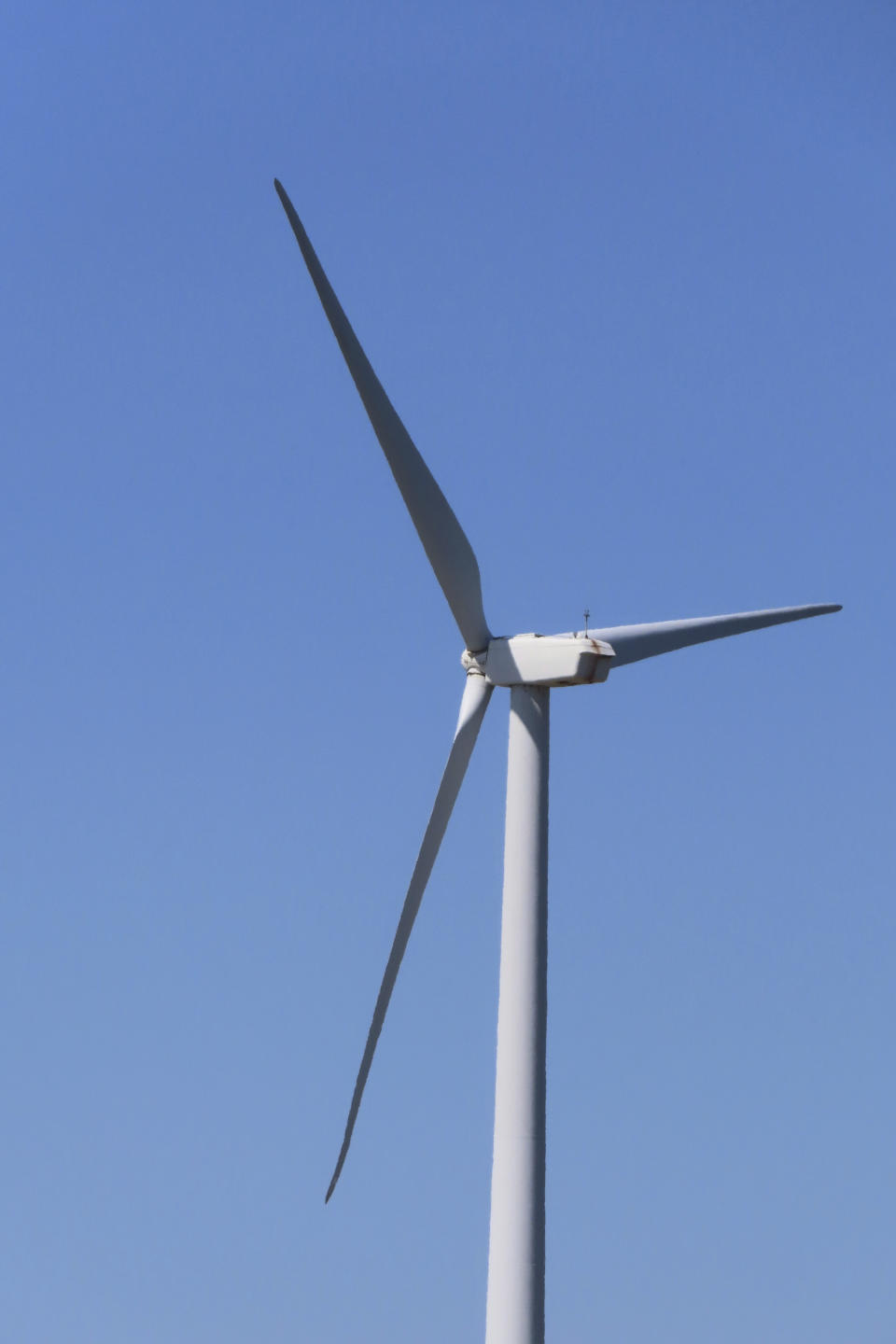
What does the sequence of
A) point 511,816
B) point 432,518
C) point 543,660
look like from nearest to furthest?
point 511,816 < point 543,660 < point 432,518

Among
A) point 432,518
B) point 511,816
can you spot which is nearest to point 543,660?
point 511,816

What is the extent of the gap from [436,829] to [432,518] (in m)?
5.05

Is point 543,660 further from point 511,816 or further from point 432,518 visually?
point 432,518

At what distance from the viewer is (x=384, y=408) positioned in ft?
108

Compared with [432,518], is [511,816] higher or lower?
lower

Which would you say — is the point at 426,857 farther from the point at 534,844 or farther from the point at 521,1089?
the point at 521,1089

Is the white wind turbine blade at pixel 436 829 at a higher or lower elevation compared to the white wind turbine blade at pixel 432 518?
lower

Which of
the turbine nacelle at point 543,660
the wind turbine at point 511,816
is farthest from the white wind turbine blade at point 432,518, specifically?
the turbine nacelle at point 543,660

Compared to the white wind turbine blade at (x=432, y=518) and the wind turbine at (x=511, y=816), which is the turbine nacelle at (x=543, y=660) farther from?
the white wind turbine blade at (x=432, y=518)

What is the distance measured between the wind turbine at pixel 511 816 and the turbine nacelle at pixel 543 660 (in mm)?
21

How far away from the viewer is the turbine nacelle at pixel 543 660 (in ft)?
106

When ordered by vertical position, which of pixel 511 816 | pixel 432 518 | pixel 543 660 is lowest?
pixel 511 816

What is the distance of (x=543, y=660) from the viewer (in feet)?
107

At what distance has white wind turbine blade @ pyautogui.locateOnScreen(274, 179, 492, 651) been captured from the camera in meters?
32.8
